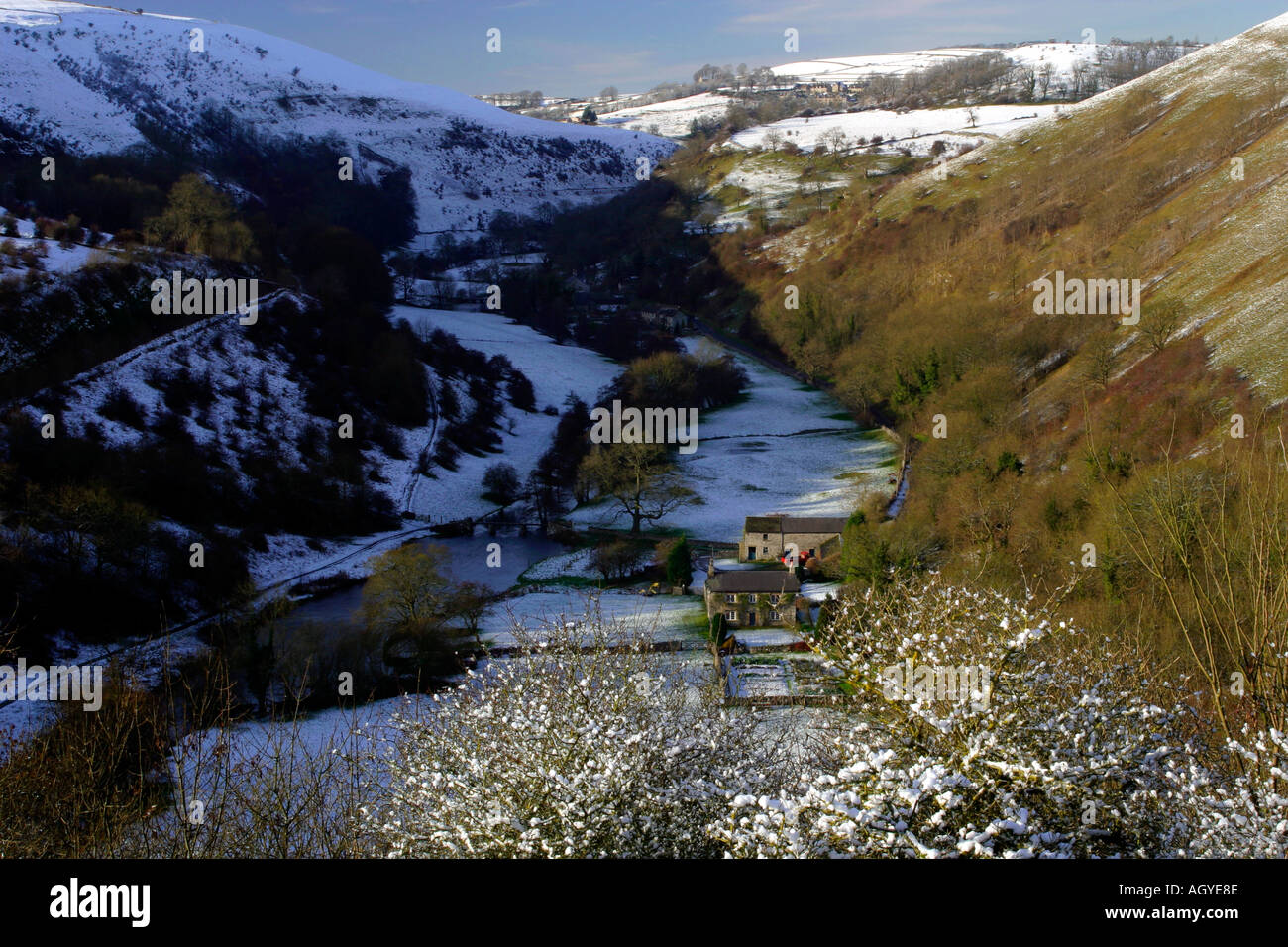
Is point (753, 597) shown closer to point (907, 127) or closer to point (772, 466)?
point (772, 466)

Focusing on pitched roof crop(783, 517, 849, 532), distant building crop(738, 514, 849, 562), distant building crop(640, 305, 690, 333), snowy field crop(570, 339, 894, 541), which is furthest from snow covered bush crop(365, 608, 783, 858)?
distant building crop(640, 305, 690, 333)

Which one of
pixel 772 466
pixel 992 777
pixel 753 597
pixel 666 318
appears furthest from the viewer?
pixel 666 318

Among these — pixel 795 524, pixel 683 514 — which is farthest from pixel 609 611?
pixel 683 514

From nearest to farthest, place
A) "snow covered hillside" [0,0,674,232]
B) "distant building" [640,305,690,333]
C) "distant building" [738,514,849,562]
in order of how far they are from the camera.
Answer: "distant building" [738,514,849,562] < "distant building" [640,305,690,333] < "snow covered hillside" [0,0,674,232]

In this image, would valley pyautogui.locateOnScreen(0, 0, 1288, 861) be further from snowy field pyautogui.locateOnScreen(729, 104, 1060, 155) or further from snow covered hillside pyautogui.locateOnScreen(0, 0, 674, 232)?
snow covered hillside pyautogui.locateOnScreen(0, 0, 674, 232)

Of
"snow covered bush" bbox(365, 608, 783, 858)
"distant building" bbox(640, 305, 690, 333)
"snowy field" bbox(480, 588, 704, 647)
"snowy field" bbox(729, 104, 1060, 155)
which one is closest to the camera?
"snow covered bush" bbox(365, 608, 783, 858)
